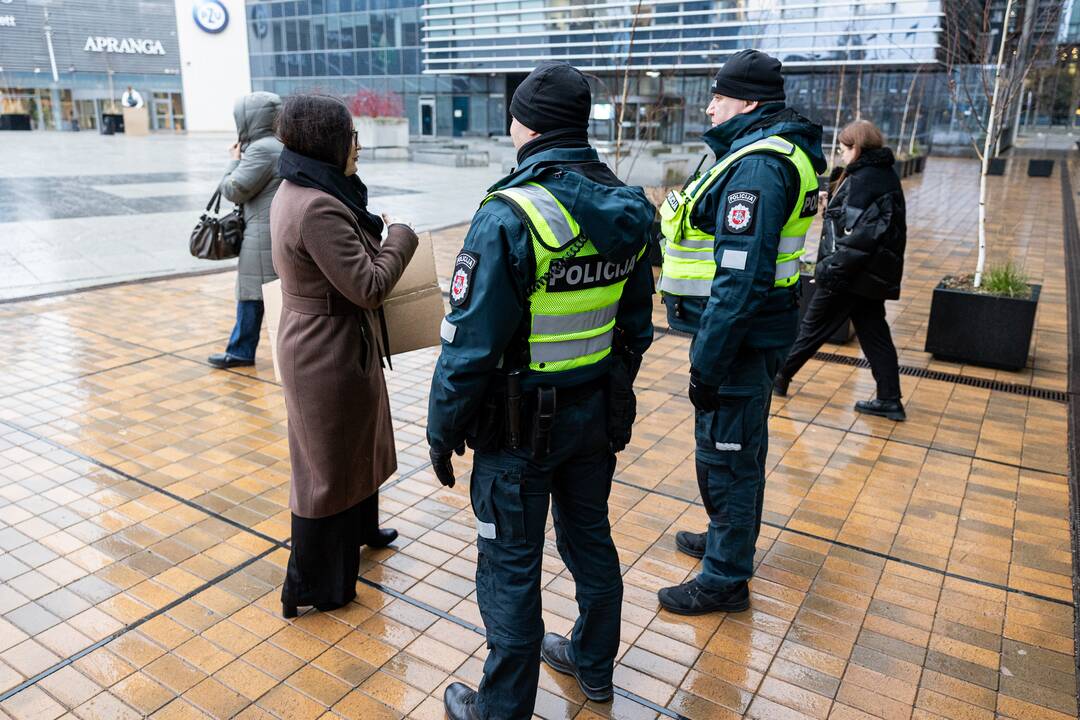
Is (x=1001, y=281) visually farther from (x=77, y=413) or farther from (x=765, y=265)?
(x=77, y=413)

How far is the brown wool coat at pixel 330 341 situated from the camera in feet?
8.70

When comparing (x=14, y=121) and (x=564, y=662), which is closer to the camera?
(x=564, y=662)

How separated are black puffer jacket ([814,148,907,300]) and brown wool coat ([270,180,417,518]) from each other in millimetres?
2925

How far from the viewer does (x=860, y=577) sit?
336 centimetres

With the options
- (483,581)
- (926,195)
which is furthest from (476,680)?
(926,195)

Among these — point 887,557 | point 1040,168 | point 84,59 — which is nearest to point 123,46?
point 84,59

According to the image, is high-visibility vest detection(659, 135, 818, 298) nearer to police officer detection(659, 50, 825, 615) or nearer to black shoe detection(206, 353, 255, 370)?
police officer detection(659, 50, 825, 615)

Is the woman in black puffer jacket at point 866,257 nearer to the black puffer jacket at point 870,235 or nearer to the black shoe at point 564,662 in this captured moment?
the black puffer jacket at point 870,235

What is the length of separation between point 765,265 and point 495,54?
113 feet

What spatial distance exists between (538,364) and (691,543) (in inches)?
65.5

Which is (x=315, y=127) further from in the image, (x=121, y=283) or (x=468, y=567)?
(x=121, y=283)

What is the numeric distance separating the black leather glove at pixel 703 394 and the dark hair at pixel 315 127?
57.2 inches

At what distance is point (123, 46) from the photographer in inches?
1811

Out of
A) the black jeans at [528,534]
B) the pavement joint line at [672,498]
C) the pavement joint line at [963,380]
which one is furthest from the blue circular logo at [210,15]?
the black jeans at [528,534]
